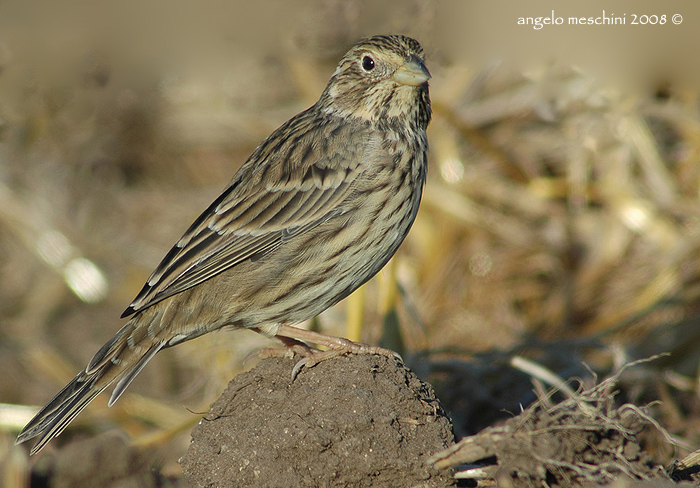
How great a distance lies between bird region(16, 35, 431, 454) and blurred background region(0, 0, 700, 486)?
100 centimetres

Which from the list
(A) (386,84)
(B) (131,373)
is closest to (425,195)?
(A) (386,84)

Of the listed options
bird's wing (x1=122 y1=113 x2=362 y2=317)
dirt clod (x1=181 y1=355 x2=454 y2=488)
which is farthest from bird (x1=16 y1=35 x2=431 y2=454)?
dirt clod (x1=181 y1=355 x2=454 y2=488)

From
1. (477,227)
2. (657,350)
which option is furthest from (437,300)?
(657,350)

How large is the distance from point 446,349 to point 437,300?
4.16 feet

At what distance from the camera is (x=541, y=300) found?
7.16 metres

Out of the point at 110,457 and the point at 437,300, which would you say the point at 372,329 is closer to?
the point at 437,300

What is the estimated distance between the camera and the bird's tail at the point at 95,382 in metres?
4.29

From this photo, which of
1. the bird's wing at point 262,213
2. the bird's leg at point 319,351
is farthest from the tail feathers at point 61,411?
the bird's leg at point 319,351

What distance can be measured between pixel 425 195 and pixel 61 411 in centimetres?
399

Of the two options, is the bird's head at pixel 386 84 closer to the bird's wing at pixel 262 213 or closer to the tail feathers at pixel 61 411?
the bird's wing at pixel 262 213

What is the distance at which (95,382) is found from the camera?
446cm

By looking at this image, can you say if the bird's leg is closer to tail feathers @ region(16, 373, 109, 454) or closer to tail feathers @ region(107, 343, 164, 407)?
tail feathers @ region(107, 343, 164, 407)

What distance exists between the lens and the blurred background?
20.2 ft

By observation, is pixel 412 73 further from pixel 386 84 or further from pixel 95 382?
pixel 95 382
